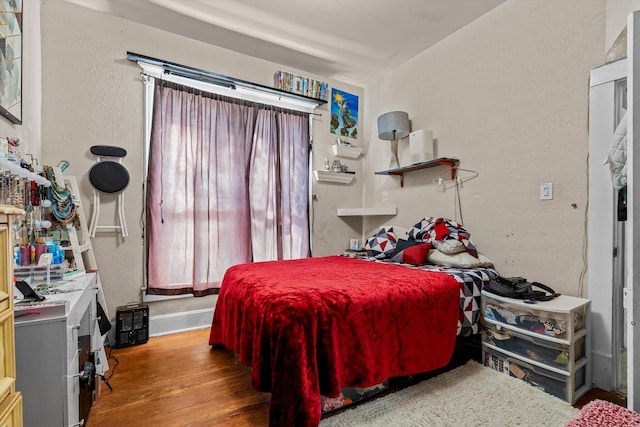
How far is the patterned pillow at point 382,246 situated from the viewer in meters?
2.82

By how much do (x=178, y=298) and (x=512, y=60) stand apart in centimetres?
351

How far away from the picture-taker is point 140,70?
8.70ft

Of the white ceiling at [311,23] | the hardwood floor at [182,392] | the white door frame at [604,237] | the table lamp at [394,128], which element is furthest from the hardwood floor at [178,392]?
the white ceiling at [311,23]

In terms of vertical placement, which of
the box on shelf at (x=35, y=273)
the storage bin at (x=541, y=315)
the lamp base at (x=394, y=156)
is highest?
the lamp base at (x=394, y=156)

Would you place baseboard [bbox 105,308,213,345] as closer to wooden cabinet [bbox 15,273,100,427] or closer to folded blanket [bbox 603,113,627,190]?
wooden cabinet [bbox 15,273,100,427]

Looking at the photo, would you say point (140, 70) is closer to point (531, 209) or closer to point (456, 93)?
point (456, 93)

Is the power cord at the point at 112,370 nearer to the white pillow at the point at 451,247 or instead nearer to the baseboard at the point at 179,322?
the baseboard at the point at 179,322

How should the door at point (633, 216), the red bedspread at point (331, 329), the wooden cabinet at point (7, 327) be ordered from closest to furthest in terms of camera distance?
the wooden cabinet at point (7, 327)
the door at point (633, 216)
the red bedspread at point (331, 329)

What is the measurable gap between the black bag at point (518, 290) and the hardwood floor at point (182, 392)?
56cm

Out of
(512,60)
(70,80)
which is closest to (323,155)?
(512,60)

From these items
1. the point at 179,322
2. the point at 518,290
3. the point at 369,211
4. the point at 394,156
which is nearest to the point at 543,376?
the point at 518,290

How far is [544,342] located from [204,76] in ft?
11.0

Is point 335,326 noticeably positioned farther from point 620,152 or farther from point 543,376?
point 620,152

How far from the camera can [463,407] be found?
5.09 feet
